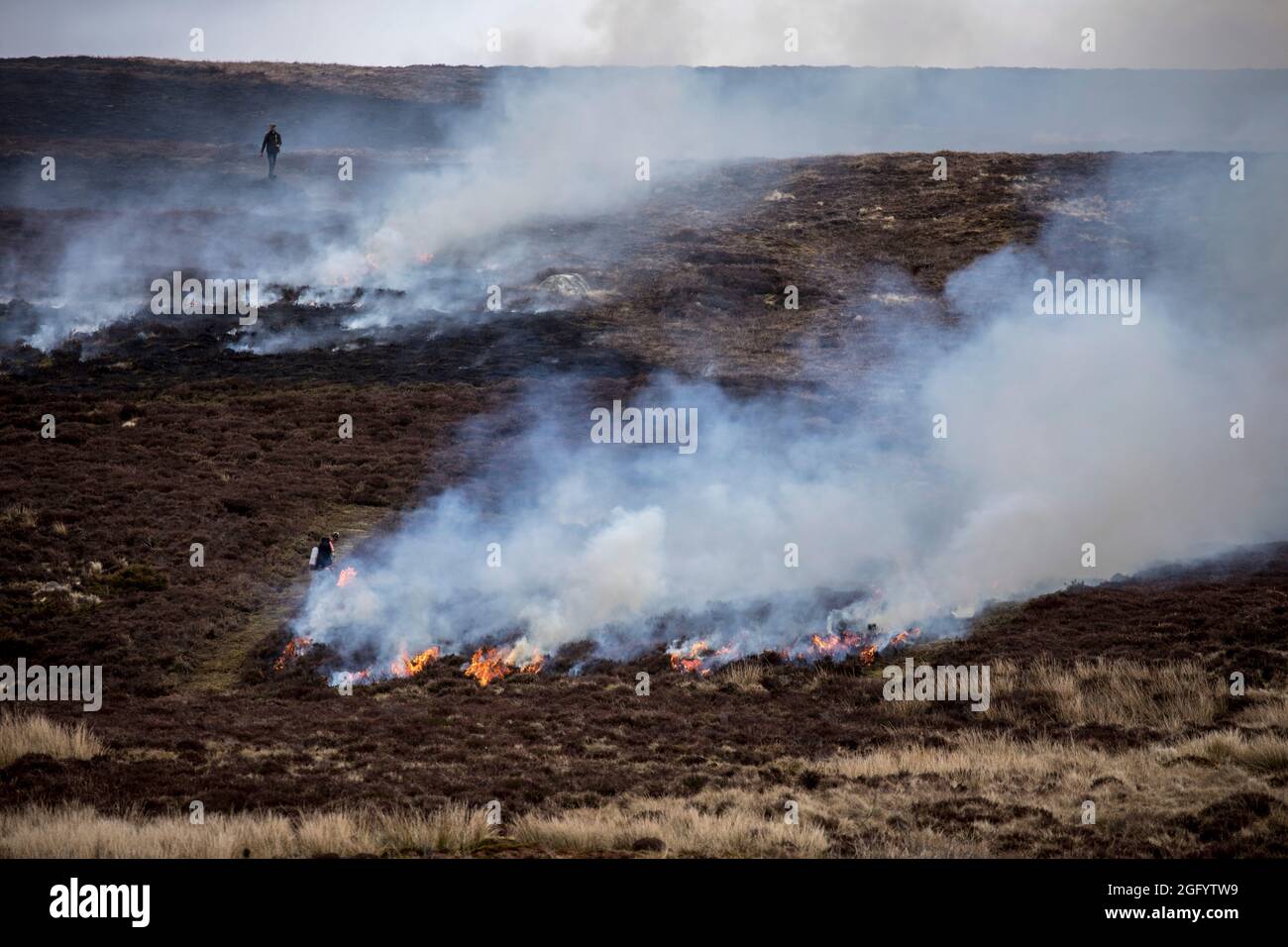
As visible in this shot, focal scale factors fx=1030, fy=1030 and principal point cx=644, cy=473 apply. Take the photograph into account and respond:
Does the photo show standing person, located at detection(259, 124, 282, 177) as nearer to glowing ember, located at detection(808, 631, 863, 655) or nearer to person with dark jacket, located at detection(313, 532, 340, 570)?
person with dark jacket, located at detection(313, 532, 340, 570)

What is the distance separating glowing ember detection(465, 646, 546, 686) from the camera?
72.7ft

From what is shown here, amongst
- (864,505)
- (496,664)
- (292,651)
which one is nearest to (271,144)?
(292,651)

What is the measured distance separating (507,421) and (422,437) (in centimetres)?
307

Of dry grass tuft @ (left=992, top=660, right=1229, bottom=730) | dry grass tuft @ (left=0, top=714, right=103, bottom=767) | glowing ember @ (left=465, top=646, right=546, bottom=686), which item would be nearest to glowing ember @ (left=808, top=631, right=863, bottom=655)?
dry grass tuft @ (left=992, top=660, right=1229, bottom=730)

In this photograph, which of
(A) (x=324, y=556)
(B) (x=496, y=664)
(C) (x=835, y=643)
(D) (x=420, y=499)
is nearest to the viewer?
(C) (x=835, y=643)

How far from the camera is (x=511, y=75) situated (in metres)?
84.6

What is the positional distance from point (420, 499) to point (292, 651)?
8.28 metres

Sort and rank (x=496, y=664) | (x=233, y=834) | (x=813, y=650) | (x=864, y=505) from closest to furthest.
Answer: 1. (x=233, y=834)
2. (x=813, y=650)
3. (x=496, y=664)
4. (x=864, y=505)

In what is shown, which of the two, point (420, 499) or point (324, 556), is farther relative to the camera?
point (420, 499)

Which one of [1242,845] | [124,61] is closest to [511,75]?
[124,61]

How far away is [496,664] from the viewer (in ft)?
74.0

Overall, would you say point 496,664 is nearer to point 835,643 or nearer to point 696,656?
point 696,656

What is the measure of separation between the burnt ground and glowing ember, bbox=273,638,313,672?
0.32 meters

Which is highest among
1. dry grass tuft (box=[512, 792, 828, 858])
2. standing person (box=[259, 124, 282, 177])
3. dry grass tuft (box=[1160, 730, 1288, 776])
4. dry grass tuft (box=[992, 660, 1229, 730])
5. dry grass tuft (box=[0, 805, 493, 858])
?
standing person (box=[259, 124, 282, 177])
